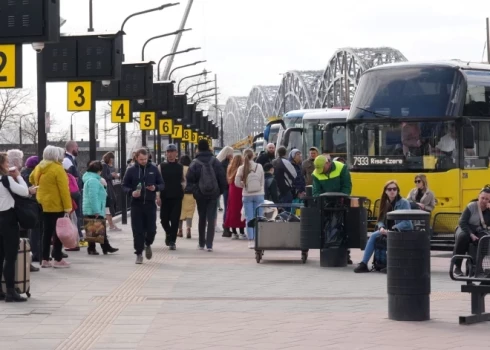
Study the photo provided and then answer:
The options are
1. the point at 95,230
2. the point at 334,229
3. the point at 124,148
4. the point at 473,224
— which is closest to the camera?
the point at 473,224

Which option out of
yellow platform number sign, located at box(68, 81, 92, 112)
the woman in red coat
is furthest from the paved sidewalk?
yellow platform number sign, located at box(68, 81, 92, 112)

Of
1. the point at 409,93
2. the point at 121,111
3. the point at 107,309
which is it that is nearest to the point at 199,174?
the point at 409,93

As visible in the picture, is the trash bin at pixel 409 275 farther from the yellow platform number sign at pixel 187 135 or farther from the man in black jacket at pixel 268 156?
the yellow platform number sign at pixel 187 135

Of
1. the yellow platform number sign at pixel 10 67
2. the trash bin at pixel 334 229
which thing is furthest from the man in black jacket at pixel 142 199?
the trash bin at pixel 334 229

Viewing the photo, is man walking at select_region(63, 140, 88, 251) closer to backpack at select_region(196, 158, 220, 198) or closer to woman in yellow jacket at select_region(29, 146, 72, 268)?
backpack at select_region(196, 158, 220, 198)

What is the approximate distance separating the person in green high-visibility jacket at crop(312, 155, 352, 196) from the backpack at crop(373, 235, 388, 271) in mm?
2321

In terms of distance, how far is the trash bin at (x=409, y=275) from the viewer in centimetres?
1202

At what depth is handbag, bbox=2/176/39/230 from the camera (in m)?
13.8

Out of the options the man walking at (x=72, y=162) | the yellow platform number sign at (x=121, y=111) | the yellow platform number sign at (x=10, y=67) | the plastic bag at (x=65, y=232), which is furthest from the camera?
the yellow platform number sign at (x=121, y=111)

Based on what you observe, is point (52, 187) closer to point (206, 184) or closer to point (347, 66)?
point (206, 184)

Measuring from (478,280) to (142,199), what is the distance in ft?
27.5

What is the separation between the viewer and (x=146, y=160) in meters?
20.1

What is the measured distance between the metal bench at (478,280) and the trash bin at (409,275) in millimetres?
292

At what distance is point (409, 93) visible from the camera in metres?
24.7
